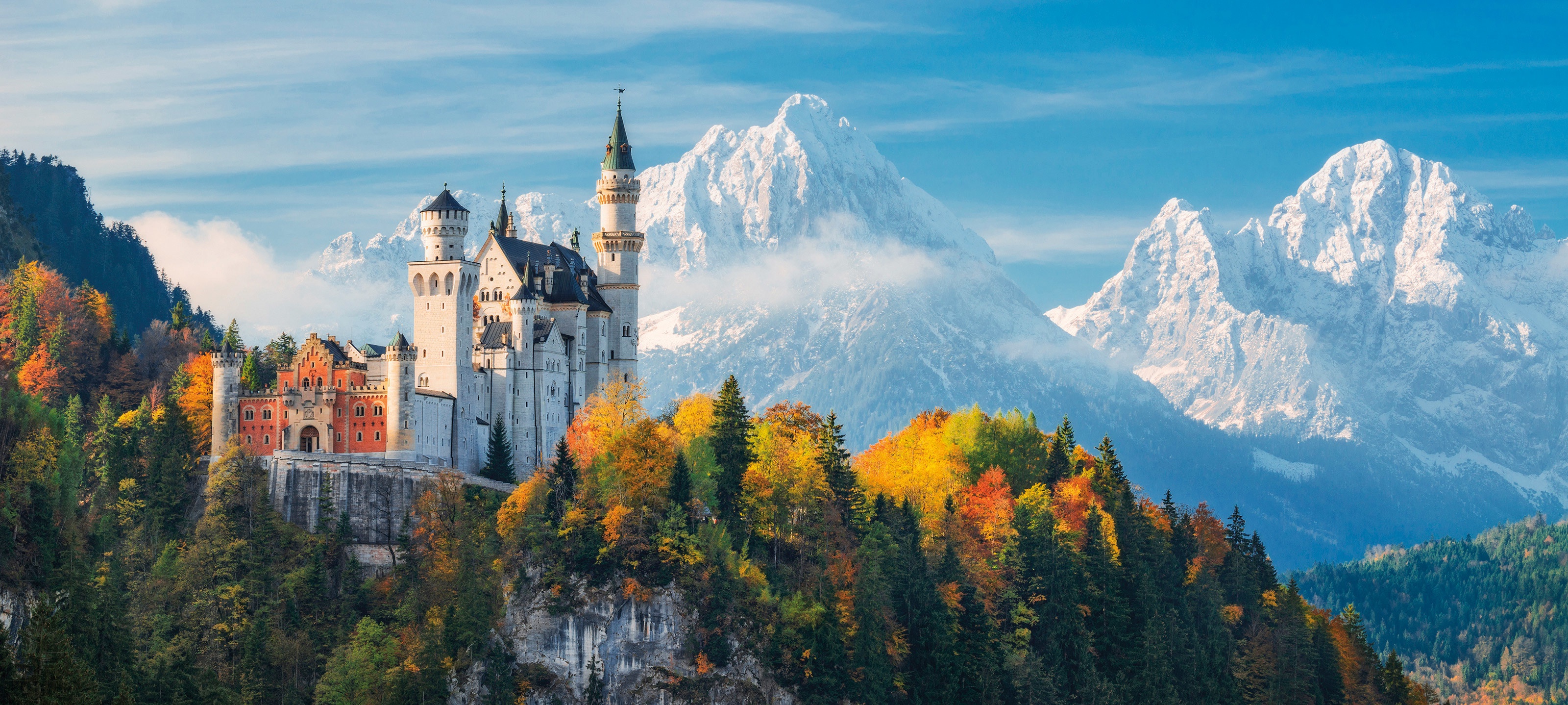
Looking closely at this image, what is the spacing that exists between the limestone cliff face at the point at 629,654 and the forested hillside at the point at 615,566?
0.35 meters

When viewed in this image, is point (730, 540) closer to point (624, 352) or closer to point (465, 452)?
point (465, 452)

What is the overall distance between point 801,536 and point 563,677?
61.5ft

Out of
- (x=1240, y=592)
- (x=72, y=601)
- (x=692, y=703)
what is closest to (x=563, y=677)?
(x=692, y=703)

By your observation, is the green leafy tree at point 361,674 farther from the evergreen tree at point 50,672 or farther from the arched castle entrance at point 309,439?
the evergreen tree at point 50,672

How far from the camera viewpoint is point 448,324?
130500 millimetres

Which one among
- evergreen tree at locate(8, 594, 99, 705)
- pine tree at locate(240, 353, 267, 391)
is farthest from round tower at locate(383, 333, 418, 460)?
evergreen tree at locate(8, 594, 99, 705)

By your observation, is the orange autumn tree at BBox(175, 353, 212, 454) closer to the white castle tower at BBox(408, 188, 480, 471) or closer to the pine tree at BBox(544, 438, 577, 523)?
the white castle tower at BBox(408, 188, 480, 471)

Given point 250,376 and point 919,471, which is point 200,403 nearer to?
point 250,376

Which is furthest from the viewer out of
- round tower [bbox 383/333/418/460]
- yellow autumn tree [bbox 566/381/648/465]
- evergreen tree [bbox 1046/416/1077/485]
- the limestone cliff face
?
evergreen tree [bbox 1046/416/1077/485]

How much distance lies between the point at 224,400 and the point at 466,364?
17.1m

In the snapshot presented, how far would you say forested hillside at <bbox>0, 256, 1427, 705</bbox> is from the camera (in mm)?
113625

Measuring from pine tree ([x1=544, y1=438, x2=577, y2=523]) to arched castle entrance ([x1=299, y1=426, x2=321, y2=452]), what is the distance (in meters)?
18.6

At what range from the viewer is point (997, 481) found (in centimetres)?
13825

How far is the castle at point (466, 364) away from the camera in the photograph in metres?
126
